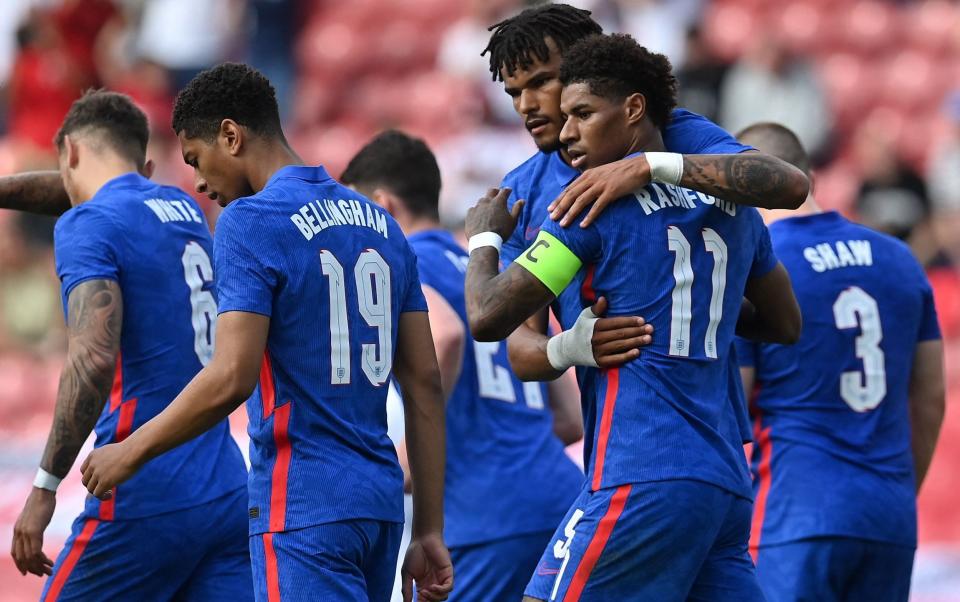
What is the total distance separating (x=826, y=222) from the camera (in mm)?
5852

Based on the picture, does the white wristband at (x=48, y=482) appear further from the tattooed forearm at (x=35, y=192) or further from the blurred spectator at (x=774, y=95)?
the blurred spectator at (x=774, y=95)

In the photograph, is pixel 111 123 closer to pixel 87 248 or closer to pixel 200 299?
pixel 87 248

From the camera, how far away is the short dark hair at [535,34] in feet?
15.8

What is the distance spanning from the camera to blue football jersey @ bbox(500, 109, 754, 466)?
439 cm

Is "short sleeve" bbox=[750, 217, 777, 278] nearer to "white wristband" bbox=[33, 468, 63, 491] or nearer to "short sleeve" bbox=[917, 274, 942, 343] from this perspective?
"short sleeve" bbox=[917, 274, 942, 343]

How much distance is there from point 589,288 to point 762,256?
0.63m

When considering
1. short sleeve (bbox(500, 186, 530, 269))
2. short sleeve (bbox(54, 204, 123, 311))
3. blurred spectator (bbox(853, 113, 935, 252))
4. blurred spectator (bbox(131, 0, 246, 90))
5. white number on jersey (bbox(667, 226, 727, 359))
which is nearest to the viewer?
white number on jersey (bbox(667, 226, 727, 359))

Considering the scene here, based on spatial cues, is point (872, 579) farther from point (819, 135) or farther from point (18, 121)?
point (18, 121)

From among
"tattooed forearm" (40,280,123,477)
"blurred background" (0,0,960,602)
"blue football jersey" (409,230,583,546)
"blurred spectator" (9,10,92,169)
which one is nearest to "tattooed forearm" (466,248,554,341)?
"tattooed forearm" (40,280,123,477)

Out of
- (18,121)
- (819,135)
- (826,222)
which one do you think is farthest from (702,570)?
(18,121)

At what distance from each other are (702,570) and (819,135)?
10.7 meters

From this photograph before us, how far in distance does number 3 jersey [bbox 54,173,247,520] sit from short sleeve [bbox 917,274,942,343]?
2716 mm

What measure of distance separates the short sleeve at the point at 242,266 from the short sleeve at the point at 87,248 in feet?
3.27

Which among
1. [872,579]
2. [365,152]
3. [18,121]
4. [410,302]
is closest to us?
[410,302]
